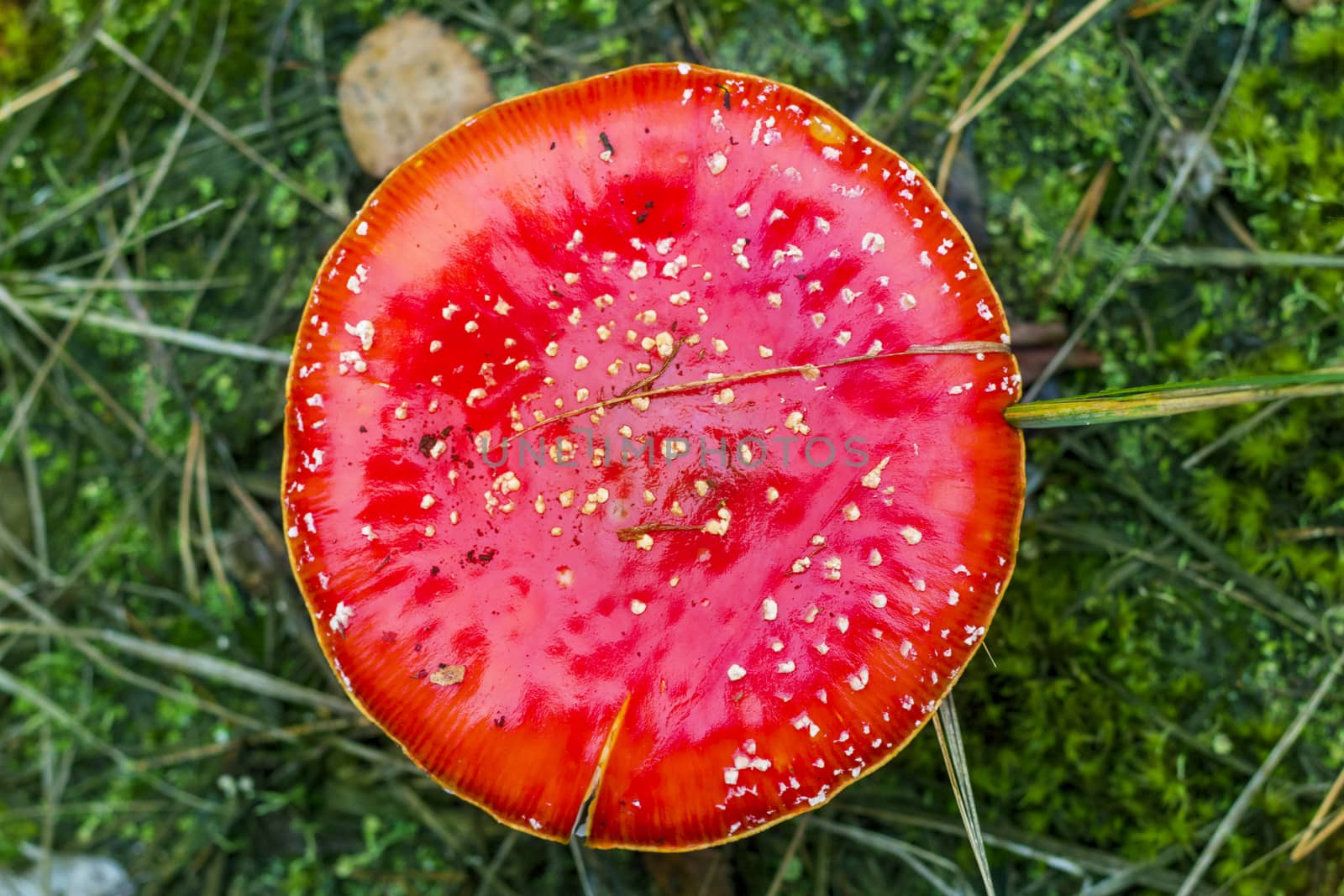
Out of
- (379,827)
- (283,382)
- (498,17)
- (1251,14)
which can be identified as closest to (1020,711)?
(379,827)

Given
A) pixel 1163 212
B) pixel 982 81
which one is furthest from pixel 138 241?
pixel 1163 212

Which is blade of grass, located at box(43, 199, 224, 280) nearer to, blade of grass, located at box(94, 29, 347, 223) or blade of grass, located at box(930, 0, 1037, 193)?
blade of grass, located at box(94, 29, 347, 223)

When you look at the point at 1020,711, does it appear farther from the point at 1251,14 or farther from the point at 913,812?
the point at 1251,14

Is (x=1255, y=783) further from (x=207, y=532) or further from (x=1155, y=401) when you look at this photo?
(x=207, y=532)

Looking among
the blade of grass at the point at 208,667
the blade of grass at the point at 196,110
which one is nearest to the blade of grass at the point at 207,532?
the blade of grass at the point at 208,667

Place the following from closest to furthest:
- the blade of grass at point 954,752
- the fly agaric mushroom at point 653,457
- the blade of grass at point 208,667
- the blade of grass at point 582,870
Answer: the fly agaric mushroom at point 653,457 < the blade of grass at point 954,752 < the blade of grass at point 582,870 < the blade of grass at point 208,667

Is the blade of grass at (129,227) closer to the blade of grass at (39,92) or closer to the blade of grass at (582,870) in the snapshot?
the blade of grass at (39,92)

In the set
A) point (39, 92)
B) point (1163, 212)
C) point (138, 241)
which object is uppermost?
point (39, 92)
